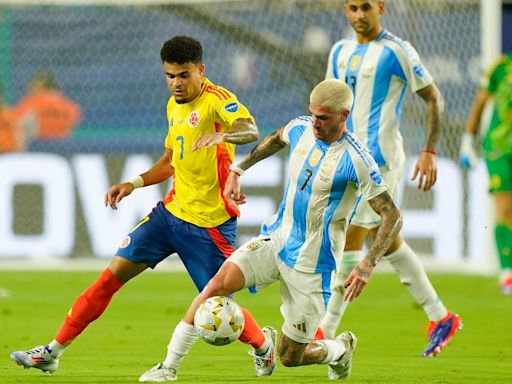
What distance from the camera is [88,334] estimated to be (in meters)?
10.2

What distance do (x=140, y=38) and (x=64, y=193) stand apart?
3.03m

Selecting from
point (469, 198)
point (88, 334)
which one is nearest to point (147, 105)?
point (469, 198)

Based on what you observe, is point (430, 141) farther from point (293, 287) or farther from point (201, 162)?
point (293, 287)

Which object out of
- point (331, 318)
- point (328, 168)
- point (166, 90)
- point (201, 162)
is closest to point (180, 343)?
point (201, 162)

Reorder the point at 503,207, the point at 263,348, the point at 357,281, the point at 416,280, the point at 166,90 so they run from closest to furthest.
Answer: the point at 357,281, the point at 263,348, the point at 416,280, the point at 503,207, the point at 166,90

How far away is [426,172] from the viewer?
872 centimetres

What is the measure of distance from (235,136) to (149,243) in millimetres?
856

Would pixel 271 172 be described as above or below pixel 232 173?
below

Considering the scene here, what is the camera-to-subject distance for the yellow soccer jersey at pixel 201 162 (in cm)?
789

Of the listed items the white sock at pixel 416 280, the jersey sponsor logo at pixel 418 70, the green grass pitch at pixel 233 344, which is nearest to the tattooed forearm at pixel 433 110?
the jersey sponsor logo at pixel 418 70

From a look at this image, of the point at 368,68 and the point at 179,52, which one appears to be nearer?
the point at 179,52

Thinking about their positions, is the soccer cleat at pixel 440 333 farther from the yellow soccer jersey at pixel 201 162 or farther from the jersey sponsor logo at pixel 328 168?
the jersey sponsor logo at pixel 328 168

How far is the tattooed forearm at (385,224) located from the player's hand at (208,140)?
34.7 inches

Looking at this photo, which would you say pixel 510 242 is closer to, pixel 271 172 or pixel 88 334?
pixel 271 172
